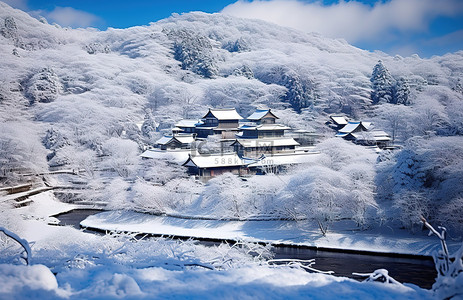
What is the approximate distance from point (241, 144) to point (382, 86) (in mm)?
21462

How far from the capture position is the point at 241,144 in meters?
23.8

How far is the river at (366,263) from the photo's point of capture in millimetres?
10906

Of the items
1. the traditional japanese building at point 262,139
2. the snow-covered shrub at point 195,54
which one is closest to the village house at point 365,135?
the traditional japanese building at point 262,139

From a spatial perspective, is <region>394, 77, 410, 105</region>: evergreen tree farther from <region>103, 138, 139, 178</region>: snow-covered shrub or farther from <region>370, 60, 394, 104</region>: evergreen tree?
<region>103, 138, 139, 178</region>: snow-covered shrub

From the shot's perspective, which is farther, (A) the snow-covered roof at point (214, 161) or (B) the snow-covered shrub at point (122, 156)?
(B) the snow-covered shrub at point (122, 156)

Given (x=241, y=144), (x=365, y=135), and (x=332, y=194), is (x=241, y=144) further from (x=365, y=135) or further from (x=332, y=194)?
(x=365, y=135)

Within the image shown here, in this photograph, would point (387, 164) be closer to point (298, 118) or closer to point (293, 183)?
point (293, 183)

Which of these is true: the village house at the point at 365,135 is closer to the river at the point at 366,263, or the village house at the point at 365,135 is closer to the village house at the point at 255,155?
the village house at the point at 255,155

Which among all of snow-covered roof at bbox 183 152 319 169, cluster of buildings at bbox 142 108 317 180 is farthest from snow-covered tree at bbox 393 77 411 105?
snow-covered roof at bbox 183 152 319 169

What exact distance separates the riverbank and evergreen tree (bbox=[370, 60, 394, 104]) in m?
25.2

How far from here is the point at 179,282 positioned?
3490 mm

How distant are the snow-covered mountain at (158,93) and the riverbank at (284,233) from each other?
217cm

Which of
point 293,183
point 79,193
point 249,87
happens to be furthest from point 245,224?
point 249,87

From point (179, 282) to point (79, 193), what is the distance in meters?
20.4
